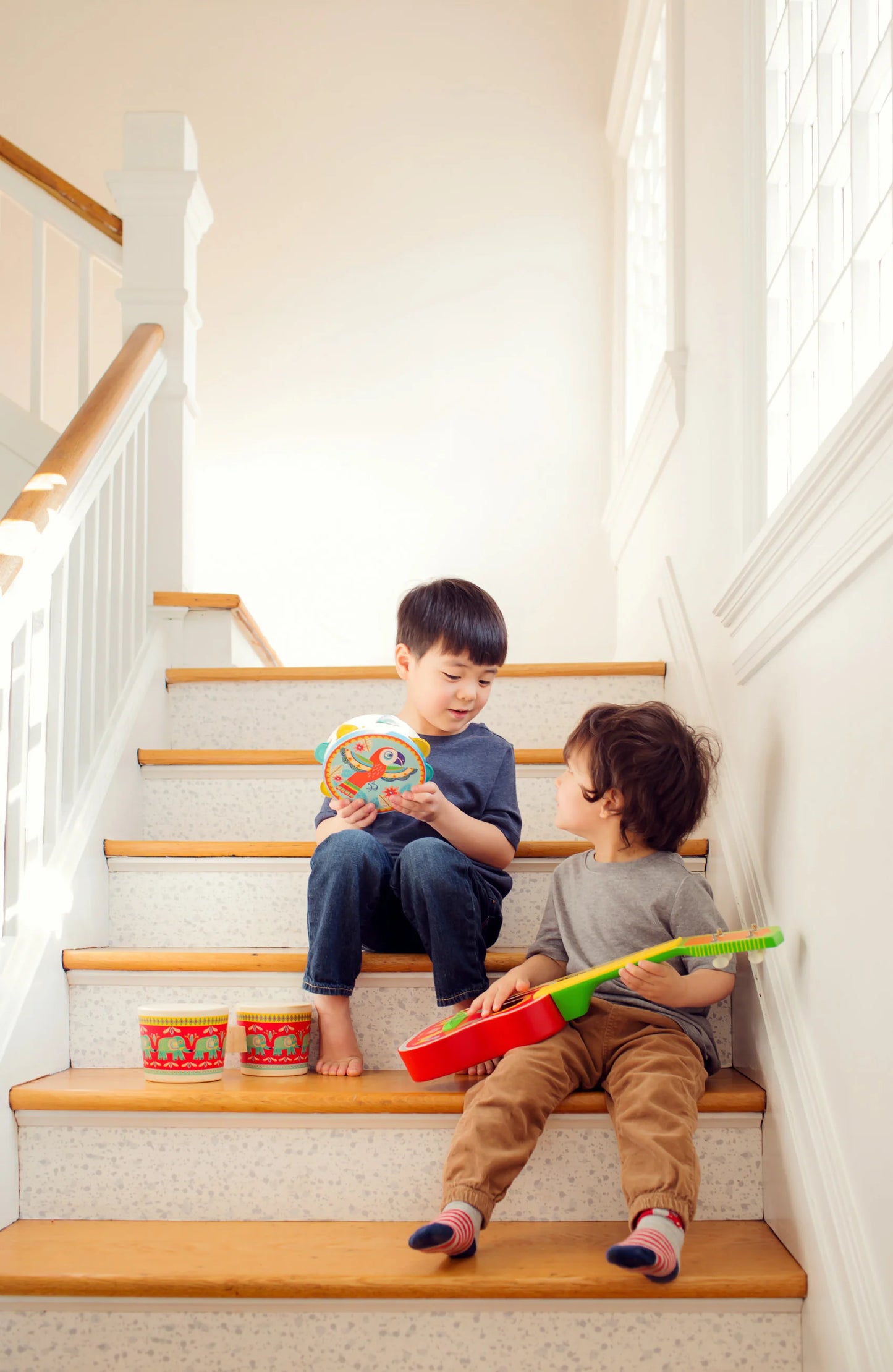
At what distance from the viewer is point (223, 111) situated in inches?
158

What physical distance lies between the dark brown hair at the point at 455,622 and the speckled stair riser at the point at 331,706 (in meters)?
0.46

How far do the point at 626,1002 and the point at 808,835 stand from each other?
344 mm

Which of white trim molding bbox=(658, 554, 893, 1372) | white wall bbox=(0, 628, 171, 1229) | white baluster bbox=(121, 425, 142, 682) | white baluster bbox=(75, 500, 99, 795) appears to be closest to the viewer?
white trim molding bbox=(658, 554, 893, 1372)

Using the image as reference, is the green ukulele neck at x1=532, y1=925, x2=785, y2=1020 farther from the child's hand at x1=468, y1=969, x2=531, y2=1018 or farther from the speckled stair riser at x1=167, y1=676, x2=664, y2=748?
the speckled stair riser at x1=167, y1=676, x2=664, y2=748

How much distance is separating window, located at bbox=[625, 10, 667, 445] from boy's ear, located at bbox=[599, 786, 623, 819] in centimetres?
159

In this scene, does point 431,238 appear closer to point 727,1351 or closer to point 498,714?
point 498,714

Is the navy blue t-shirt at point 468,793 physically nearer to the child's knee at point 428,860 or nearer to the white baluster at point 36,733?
the child's knee at point 428,860

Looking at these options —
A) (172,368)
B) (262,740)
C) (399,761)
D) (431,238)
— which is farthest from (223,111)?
(399,761)

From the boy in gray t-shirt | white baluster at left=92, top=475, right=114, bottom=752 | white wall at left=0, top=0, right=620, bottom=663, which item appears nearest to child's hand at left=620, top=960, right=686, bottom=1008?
the boy in gray t-shirt

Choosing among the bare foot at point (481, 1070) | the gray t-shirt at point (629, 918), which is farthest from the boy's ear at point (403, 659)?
the bare foot at point (481, 1070)

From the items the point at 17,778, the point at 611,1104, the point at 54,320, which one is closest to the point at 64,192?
the point at 54,320

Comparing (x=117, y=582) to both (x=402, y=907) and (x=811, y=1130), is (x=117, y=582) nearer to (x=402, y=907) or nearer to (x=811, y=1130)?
(x=402, y=907)

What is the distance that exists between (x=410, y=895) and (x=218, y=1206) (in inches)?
18.5

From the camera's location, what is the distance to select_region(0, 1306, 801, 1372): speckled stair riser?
123 cm
